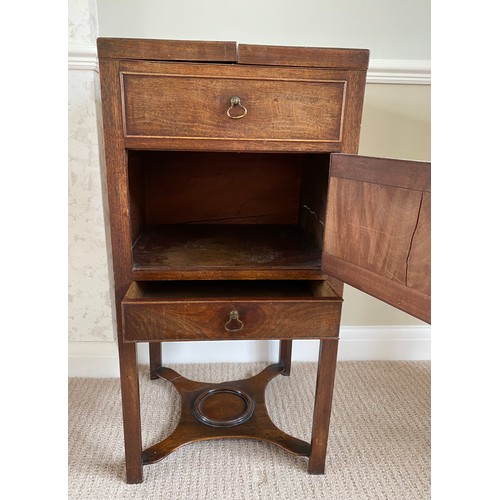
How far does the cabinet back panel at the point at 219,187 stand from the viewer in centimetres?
105

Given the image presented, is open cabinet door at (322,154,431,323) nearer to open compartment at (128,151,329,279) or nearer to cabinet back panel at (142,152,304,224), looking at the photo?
open compartment at (128,151,329,279)

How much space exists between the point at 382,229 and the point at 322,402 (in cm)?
40

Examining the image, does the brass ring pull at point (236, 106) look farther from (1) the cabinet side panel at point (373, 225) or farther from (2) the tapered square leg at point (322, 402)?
(2) the tapered square leg at point (322, 402)

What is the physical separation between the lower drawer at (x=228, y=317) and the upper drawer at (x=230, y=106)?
27 cm

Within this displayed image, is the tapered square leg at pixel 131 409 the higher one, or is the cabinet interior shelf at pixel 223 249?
the cabinet interior shelf at pixel 223 249

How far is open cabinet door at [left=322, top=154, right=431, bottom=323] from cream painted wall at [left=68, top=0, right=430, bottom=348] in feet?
1.74

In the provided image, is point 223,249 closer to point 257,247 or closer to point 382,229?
point 257,247

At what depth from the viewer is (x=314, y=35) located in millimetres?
1048

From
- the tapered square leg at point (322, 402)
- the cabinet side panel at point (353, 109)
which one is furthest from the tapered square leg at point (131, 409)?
the cabinet side panel at point (353, 109)

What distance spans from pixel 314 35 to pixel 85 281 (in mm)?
903

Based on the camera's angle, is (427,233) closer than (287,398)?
Yes
